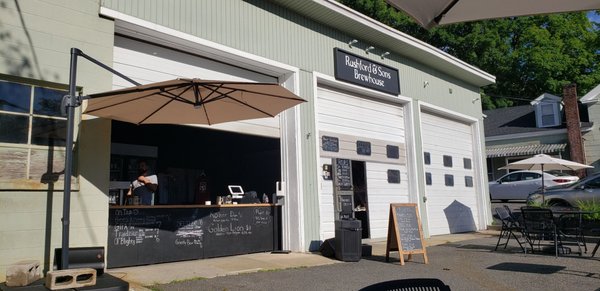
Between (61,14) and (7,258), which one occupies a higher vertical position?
(61,14)

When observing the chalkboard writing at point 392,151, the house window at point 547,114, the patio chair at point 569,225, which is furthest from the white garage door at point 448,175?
the house window at point 547,114

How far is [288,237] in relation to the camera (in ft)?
31.3

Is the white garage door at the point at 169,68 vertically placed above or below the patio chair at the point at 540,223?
above

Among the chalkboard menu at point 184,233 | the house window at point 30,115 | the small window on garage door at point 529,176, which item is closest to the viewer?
the house window at point 30,115

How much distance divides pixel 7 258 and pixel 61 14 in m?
3.28

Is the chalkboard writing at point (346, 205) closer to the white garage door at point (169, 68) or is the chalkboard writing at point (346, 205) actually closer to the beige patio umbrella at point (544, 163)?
the white garage door at point (169, 68)

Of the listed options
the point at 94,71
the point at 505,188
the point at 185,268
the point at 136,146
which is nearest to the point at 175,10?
the point at 94,71

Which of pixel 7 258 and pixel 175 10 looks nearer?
pixel 7 258

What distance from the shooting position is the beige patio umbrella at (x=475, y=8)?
3.65m

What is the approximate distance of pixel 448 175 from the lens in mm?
14453

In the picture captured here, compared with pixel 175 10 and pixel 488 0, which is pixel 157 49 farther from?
pixel 488 0

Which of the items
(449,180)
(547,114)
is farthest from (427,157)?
(547,114)

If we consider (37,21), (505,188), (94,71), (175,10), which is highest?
(175,10)

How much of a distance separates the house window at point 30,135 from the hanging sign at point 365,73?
20.3 ft
